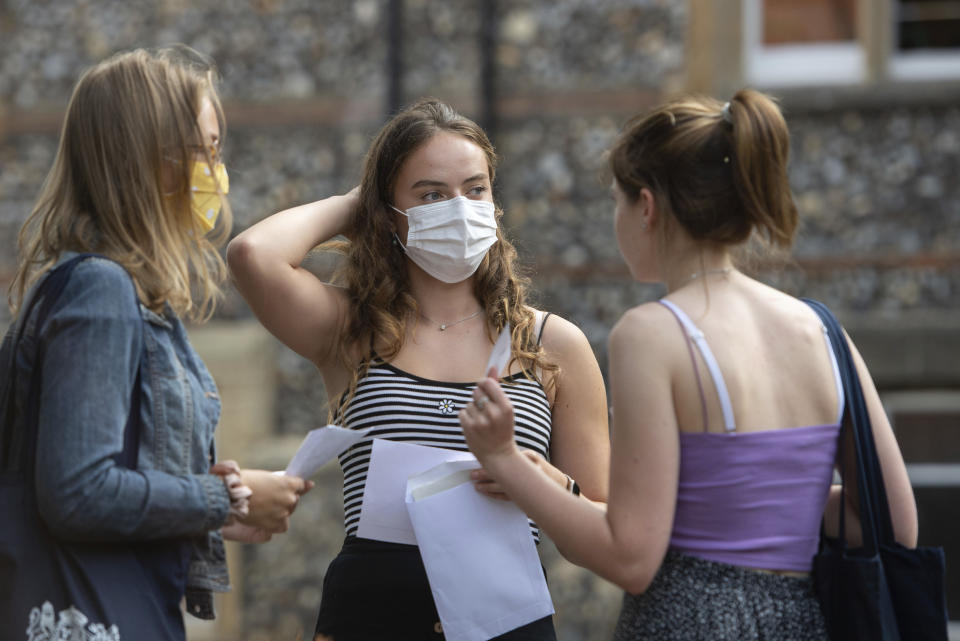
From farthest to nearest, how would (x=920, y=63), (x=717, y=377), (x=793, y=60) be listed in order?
(x=793, y=60) < (x=920, y=63) < (x=717, y=377)

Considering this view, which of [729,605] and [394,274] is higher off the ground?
[394,274]

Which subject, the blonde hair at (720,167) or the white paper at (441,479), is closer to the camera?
the blonde hair at (720,167)

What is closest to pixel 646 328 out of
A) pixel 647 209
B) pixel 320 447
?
pixel 647 209

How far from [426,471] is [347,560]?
0.31m

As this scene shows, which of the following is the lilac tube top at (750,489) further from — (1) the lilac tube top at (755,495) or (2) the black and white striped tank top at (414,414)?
(2) the black and white striped tank top at (414,414)

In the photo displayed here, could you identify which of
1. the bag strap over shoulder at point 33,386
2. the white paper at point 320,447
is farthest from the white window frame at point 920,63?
the bag strap over shoulder at point 33,386

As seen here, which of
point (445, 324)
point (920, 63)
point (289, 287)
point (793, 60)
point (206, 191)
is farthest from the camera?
point (793, 60)

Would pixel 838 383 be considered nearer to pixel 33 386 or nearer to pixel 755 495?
pixel 755 495

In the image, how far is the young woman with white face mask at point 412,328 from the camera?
2.50 metres

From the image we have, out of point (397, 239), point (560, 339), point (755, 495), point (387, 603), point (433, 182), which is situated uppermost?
point (433, 182)

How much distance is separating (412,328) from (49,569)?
3.28ft

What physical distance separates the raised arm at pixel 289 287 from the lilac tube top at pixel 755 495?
1.01 meters

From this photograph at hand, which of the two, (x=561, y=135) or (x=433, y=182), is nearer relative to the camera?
(x=433, y=182)

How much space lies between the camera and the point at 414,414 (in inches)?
99.5
